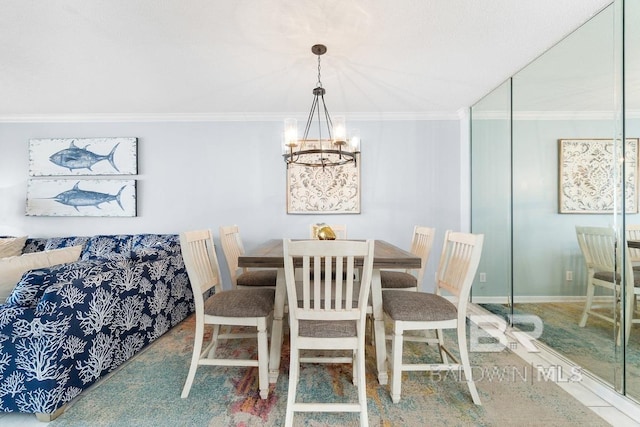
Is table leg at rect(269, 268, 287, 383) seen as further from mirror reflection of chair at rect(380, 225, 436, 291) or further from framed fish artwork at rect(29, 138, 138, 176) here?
Answer: framed fish artwork at rect(29, 138, 138, 176)

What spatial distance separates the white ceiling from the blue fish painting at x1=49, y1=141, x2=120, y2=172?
20.0 inches

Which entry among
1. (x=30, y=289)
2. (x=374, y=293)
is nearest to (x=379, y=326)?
(x=374, y=293)

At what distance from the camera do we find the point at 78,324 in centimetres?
160

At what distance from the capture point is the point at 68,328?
1.54 meters

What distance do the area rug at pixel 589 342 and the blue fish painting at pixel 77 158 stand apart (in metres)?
4.60

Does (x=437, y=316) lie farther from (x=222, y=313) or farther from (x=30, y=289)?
(x=30, y=289)

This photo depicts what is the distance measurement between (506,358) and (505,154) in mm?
1771

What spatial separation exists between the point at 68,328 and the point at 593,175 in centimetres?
326

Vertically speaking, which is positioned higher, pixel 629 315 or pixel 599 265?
pixel 599 265

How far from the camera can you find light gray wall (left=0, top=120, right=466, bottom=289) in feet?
11.3

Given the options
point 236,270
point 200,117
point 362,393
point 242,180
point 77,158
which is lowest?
point 362,393

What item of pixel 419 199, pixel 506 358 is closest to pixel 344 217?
pixel 419 199

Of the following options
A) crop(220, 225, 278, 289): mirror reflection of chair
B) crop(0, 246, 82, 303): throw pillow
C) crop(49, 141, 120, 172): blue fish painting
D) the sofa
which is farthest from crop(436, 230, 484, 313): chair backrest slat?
crop(49, 141, 120, 172): blue fish painting

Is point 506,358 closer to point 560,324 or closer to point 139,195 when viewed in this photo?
point 560,324
